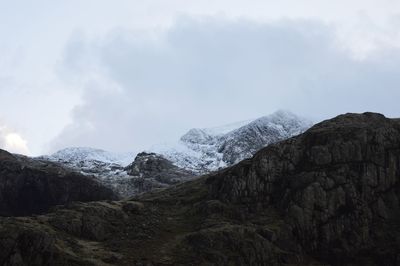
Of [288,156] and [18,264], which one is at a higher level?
[288,156]

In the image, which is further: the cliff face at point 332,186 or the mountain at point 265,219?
the cliff face at point 332,186

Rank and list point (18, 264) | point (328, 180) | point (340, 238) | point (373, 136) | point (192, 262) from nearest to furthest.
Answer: point (18, 264) → point (192, 262) → point (340, 238) → point (328, 180) → point (373, 136)

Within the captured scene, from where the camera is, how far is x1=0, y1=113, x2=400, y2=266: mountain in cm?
12875

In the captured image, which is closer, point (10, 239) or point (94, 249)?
point (10, 239)

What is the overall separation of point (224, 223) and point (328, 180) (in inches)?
1151

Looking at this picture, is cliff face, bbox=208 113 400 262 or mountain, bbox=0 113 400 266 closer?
mountain, bbox=0 113 400 266

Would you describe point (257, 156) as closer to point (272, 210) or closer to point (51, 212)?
point (272, 210)

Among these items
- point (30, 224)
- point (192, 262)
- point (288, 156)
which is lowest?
point (192, 262)

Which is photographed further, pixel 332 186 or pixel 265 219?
pixel 332 186

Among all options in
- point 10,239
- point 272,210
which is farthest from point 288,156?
point 10,239

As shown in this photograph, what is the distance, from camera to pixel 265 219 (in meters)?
149

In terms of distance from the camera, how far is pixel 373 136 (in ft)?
540

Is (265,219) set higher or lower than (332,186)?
lower

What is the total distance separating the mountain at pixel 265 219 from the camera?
129m
